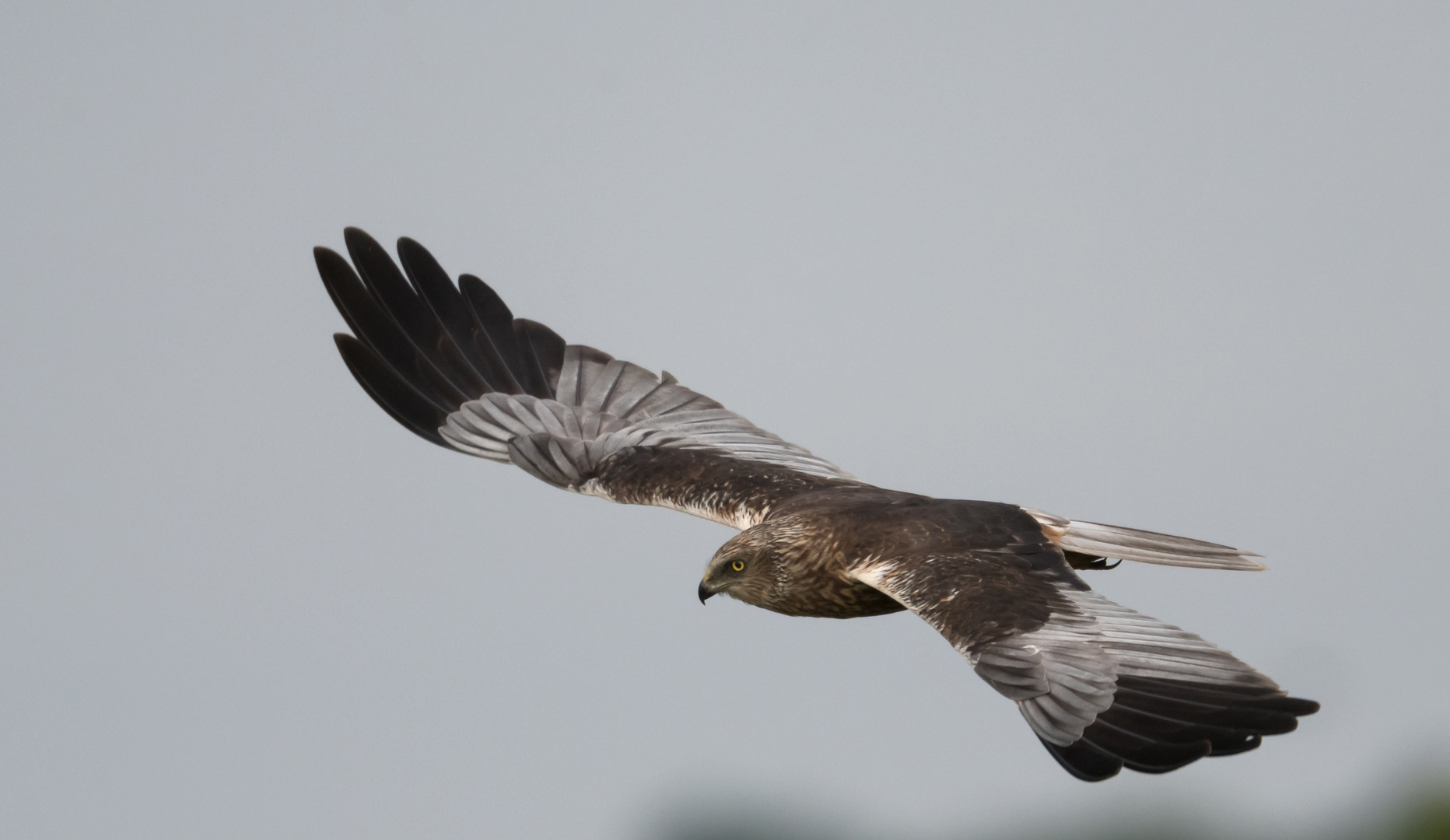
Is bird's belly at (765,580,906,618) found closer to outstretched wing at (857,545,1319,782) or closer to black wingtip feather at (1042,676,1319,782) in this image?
outstretched wing at (857,545,1319,782)

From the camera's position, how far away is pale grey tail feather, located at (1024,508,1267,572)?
878 centimetres

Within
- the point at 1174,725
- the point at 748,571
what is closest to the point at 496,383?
the point at 748,571

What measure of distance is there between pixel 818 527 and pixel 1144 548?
1.87 metres

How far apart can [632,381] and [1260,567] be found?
14.9 ft

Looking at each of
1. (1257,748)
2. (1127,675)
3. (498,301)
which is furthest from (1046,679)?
(498,301)

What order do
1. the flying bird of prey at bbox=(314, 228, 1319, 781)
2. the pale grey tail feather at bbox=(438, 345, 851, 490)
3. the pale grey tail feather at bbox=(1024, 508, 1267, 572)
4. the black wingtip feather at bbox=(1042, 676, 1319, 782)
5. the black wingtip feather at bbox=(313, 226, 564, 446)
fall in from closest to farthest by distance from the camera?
the black wingtip feather at bbox=(1042, 676, 1319, 782), the flying bird of prey at bbox=(314, 228, 1319, 781), the pale grey tail feather at bbox=(1024, 508, 1267, 572), the pale grey tail feather at bbox=(438, 345, 851, 490), the black wingtip feather at bbox=(313, 226, 564, 446)

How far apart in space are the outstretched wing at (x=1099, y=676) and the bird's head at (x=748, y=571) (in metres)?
1.02

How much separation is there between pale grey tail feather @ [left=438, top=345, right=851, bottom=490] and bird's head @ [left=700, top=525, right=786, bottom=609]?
189 centimetres

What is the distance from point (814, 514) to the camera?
873 centimetres

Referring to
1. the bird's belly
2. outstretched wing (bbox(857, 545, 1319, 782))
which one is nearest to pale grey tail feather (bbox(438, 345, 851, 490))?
the bird's belly

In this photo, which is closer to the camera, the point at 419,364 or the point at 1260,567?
the point at 1260,567

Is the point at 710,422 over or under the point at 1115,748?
over

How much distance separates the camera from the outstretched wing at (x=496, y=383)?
1070cm

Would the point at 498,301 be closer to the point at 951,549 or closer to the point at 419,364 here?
the point at 419,364
